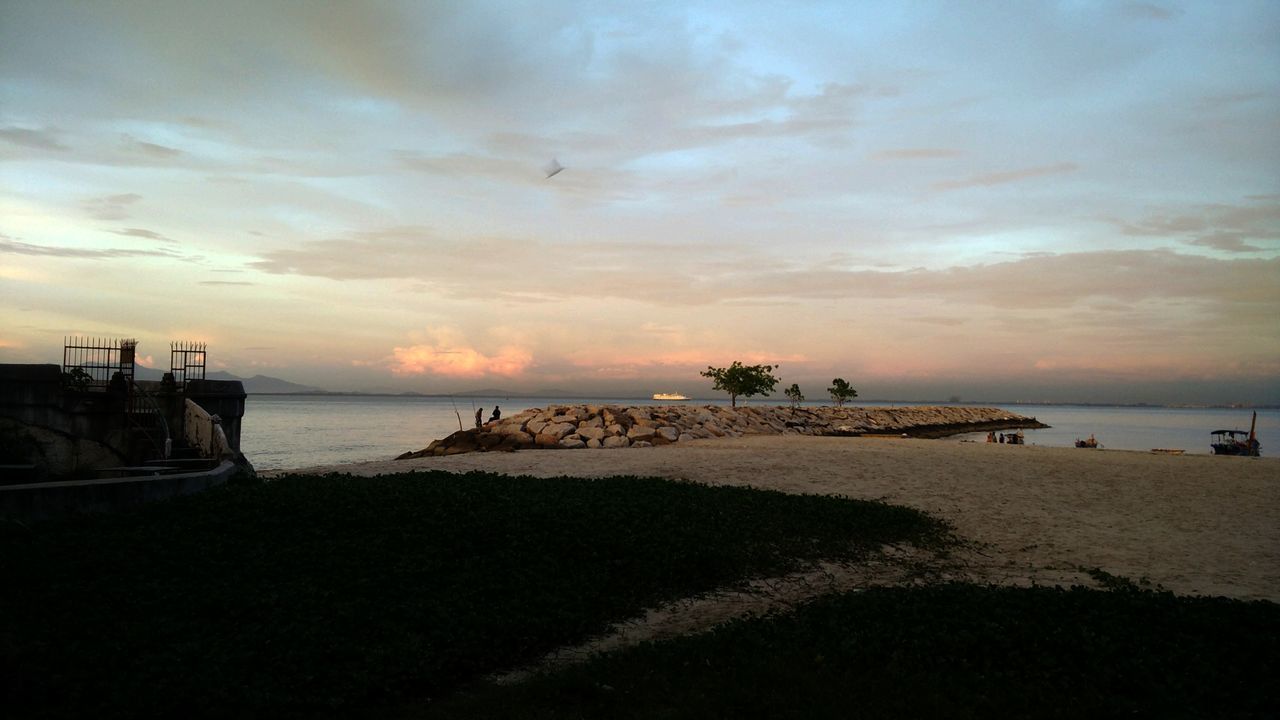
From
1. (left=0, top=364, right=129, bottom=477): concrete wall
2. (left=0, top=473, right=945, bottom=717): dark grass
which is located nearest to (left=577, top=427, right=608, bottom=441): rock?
(left=0, top=364, right=129, bottom=477): concrete wall

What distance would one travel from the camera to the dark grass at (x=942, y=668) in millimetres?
6719

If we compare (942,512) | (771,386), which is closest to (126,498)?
(942,512)

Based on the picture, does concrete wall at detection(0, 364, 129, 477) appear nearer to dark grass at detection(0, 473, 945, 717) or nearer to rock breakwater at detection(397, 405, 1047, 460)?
dark grass at detection(0, 473, 945, 717)

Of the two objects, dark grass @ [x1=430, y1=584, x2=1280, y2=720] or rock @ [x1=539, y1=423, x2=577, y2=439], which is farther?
rock @ [x1=539, y1=423, x2=577, y2=439]

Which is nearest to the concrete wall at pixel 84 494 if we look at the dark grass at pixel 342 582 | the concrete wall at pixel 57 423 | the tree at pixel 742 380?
the dark grass at pixel 342 582

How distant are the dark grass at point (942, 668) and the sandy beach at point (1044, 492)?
390 cm

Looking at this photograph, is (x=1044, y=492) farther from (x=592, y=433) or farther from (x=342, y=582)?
(x=592, y=433)

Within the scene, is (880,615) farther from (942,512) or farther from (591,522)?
(942,512)

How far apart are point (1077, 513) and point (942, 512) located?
3.62m

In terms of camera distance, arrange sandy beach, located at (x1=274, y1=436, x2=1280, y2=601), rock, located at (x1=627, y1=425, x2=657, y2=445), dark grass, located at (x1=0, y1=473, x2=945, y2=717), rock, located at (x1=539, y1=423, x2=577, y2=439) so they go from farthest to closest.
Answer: rock, located at (x1=539, y1=423, x2=577, y2=439), rock, located at (x1=627, y1=425, x2=657, y2=445), sandy beach, located at (x1=274, y1=436, x2=1280, y2=601), dark grass, located at (x1=0, y1=473, x2=945, y2=717)

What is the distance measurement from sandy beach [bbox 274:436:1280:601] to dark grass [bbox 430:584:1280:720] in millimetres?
3904

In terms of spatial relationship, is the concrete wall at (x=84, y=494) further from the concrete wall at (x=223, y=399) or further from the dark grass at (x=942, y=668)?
the concrete wall at (x=223, y=399)

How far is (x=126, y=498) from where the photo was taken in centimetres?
1360

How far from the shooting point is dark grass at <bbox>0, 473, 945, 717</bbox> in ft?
23.5
